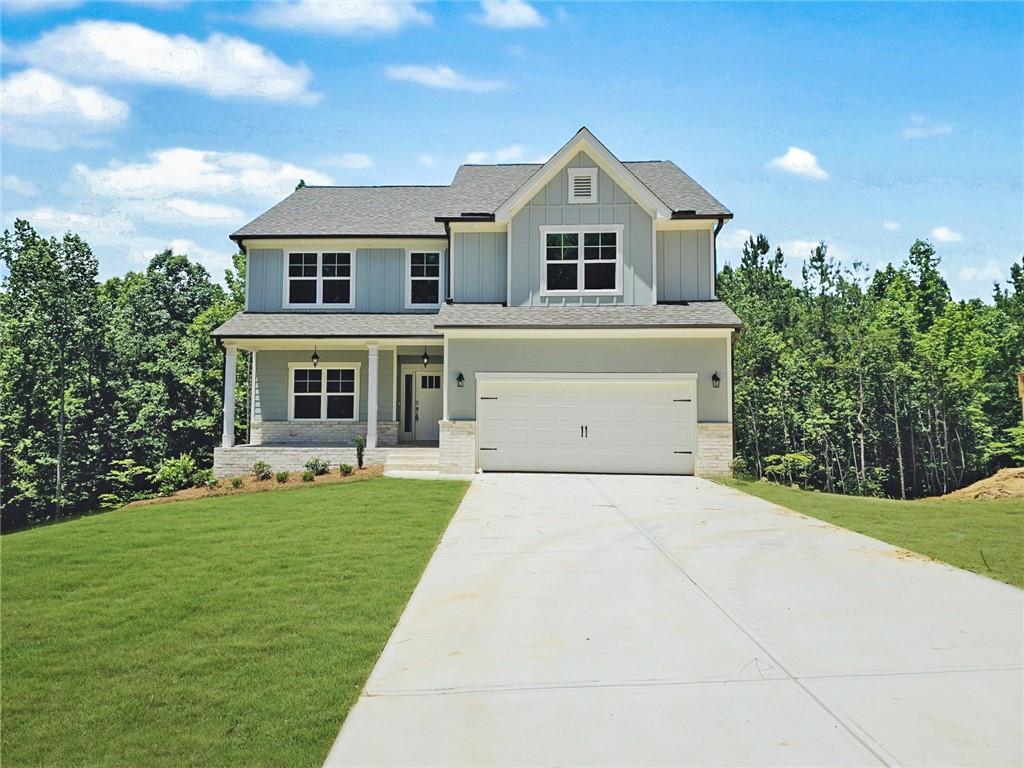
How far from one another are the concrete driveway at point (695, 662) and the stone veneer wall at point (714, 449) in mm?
8214

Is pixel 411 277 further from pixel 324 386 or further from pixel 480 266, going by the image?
pixel 324 386

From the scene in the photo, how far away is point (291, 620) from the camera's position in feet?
18.1

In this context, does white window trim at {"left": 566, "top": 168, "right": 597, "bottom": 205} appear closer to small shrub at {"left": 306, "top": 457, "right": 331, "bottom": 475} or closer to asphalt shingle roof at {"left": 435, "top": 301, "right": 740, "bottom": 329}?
asphalt shingle roof at {"left": 435, "top": 301, "right": 740, "bottom": 329}

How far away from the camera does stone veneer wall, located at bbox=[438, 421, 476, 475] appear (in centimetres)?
1675

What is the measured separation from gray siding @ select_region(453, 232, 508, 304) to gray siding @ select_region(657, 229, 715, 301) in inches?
172

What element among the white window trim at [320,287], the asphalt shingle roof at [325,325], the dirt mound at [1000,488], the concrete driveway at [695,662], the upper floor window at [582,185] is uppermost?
the upper floor window at [582,185]

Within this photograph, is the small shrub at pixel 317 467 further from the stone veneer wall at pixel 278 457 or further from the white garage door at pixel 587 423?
the white garage door at pixel 587 423

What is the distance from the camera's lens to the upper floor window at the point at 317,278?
20672 millimetres

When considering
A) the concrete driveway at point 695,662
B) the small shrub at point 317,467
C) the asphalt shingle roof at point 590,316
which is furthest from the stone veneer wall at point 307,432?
the concrete driveway at point 695,662

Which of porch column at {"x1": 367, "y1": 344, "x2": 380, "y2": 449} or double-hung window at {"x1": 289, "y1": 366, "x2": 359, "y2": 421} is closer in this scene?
porch column at {"x1": 367, "y1": 344, "x2": 380, "y2": 449}

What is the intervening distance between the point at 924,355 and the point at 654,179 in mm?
13444

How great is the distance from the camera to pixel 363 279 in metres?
20.6

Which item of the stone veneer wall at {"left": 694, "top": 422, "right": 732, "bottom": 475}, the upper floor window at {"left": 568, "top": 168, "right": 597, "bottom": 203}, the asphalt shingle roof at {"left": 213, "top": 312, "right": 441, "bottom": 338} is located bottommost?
the stone veneer wall at {"left": 694, "top": 422, "right": 732, "bottom": 475}

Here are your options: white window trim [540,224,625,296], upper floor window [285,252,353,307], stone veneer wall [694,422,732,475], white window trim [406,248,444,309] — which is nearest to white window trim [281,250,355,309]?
upper floor window [285,252,353,307]
